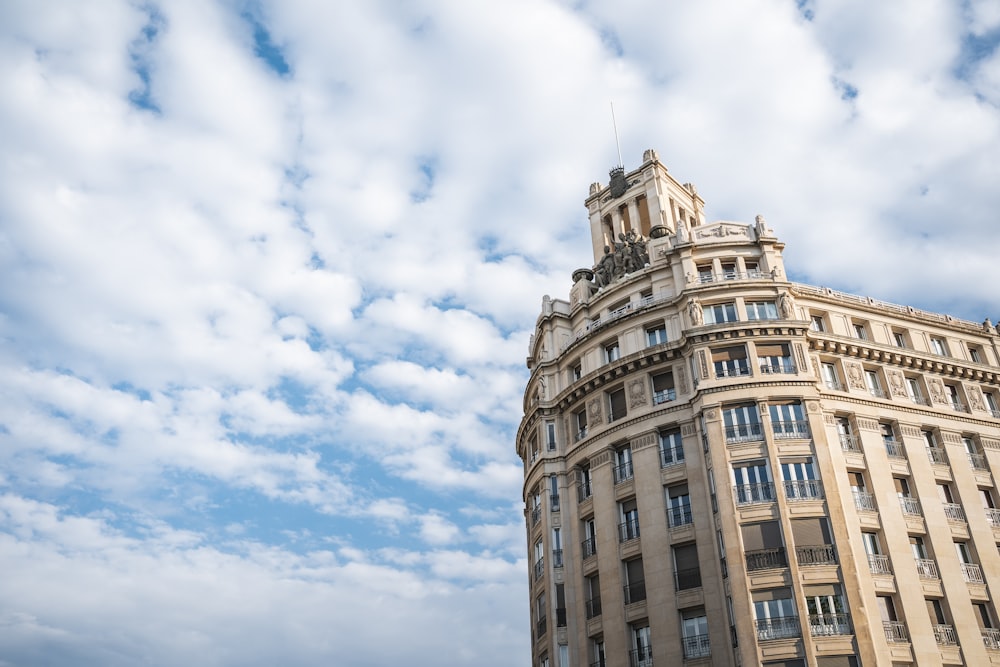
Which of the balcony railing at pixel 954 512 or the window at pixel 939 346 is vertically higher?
the window at pixel 939 346

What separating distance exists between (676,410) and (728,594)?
9.99 meters

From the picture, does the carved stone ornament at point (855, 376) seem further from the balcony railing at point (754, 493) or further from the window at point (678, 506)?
the window at point (678, 506)

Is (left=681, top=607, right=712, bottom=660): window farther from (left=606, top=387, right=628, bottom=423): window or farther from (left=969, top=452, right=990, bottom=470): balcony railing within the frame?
(left=969, top=452, right=990, bottom=470): balcony railing

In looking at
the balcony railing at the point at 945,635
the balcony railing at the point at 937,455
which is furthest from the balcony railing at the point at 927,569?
the balcony railing at the point at 937,455

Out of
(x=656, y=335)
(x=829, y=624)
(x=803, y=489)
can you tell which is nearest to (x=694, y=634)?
(x=829, y=624)

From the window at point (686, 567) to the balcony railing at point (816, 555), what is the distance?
15.3 feet

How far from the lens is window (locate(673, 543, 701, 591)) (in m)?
41.7

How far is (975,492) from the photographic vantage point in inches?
1805

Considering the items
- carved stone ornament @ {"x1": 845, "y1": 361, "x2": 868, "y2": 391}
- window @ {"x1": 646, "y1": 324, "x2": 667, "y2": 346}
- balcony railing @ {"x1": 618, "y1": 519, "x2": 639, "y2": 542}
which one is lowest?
balcony railing @ {"x1": 618, "y1": 519, "x2": 639, "y2": 542}

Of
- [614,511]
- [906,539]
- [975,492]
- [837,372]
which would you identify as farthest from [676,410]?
[975,492]

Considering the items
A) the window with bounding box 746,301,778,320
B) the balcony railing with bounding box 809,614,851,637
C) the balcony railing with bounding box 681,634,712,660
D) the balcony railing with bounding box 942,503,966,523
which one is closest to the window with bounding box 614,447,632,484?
the balcony railing with bounding box 681,634,712,660

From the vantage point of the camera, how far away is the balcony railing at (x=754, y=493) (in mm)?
41469

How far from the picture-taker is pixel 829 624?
3819cm

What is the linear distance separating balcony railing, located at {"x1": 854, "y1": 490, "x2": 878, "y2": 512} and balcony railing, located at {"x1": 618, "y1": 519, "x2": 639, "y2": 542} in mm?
10583
